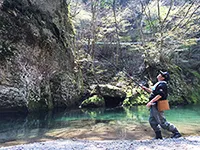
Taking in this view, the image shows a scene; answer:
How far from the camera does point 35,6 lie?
527 inches

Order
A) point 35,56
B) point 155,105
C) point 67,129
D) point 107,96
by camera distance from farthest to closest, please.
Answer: point 107,96 < point 35,56 < point 67,129 < point 155,105

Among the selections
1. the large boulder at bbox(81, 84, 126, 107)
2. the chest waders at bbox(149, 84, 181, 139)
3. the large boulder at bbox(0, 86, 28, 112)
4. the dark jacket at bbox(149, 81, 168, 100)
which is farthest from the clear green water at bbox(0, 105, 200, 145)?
the large boulder at bbox(81, 84, 126, 107)

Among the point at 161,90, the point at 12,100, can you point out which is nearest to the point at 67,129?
the point at 161,90

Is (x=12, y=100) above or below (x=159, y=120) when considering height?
above

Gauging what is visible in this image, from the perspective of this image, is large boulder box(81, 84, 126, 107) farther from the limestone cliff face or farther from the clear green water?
the clear green water

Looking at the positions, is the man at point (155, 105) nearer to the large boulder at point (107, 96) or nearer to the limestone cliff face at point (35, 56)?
the limestone cliff face at point (35, 56)

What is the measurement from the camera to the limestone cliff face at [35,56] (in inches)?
453

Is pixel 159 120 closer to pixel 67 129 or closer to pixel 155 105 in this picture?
pixel 155 105

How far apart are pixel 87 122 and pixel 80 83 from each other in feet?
20.7

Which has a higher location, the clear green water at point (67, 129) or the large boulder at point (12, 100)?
the large boulder at point (12, 100)

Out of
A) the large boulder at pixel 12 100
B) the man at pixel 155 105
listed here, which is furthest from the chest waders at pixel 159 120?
the large boulder at pixel 12 100

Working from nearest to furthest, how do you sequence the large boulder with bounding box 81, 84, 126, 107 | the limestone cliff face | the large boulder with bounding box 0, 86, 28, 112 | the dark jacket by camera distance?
1. the dark jacket
2. the large boulder with bounding box 0, 86, 28, 112
3. the limestone cliff face
4. the large boulder with bounding box 81, 84, 126, 107

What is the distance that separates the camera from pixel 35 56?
41.7 feet

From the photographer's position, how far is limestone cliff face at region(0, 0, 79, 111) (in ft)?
37.7
